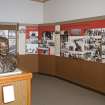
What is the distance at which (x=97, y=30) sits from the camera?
537 centimetres

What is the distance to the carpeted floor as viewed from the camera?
15.2 feet

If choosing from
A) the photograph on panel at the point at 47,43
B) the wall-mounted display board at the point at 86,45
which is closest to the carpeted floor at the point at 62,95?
the wall-mounted display board at the point at 86,45

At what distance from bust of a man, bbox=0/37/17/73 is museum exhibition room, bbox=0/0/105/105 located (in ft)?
5.77

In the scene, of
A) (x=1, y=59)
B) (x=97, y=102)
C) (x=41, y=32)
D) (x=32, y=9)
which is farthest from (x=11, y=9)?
(x=1, y=59)

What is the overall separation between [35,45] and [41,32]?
2.11 ft

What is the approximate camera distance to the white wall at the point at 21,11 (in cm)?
753

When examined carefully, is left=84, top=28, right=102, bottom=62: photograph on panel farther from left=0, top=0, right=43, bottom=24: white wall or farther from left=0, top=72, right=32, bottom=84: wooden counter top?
left=0, top=72, right=32, bottom=84: wooden counter top

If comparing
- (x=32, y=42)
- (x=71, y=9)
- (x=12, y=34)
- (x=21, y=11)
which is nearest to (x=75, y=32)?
(x=71, y=9)

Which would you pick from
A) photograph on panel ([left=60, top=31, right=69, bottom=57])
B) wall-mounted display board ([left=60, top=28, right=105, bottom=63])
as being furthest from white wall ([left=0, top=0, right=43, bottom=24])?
wall-mounted display board ([left=60, top=28, right=105, bottom=63])

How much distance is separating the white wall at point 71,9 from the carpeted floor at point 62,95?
2.35 m

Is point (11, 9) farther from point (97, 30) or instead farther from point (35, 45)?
point (97, 30)

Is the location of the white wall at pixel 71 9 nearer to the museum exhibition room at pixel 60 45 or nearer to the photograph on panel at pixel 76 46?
the museum exhibition room at pixel 60 45

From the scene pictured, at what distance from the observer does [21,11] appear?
7816mm

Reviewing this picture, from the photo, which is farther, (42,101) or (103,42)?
(103,42)
